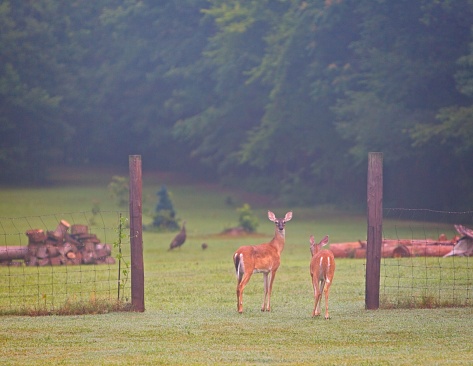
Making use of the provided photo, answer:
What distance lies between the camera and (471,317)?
44.8ft

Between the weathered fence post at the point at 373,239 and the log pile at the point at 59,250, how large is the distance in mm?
9795

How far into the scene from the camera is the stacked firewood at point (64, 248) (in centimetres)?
2350

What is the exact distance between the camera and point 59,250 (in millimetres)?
23672

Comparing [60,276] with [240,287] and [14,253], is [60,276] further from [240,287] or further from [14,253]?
[240,287]

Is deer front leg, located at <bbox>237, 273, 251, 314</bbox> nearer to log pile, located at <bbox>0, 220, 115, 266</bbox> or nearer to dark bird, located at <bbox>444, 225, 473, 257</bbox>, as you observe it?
log pile, located at <bbox>0, 220, 115, 266</bbox>

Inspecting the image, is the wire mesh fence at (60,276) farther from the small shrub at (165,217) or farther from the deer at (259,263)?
the small shrub at (165,217)

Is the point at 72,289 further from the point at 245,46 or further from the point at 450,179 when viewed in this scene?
the point at 245,46

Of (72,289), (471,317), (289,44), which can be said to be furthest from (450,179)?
(471,317)

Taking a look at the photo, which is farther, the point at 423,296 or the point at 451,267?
the point at 451,267

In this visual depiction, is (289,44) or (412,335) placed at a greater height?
(289,44)

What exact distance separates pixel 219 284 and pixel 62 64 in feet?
147

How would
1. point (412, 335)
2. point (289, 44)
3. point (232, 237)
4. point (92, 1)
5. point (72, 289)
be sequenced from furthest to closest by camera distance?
point (92, 1) → point (289, 44) → point (232, 237) → point (72, 289) → point (412, 335)

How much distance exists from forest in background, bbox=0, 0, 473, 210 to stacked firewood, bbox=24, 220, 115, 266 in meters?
18.4

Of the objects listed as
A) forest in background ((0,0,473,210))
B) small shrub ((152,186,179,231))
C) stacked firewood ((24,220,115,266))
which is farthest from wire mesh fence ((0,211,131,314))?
forest in background ((0,0,473,210))
